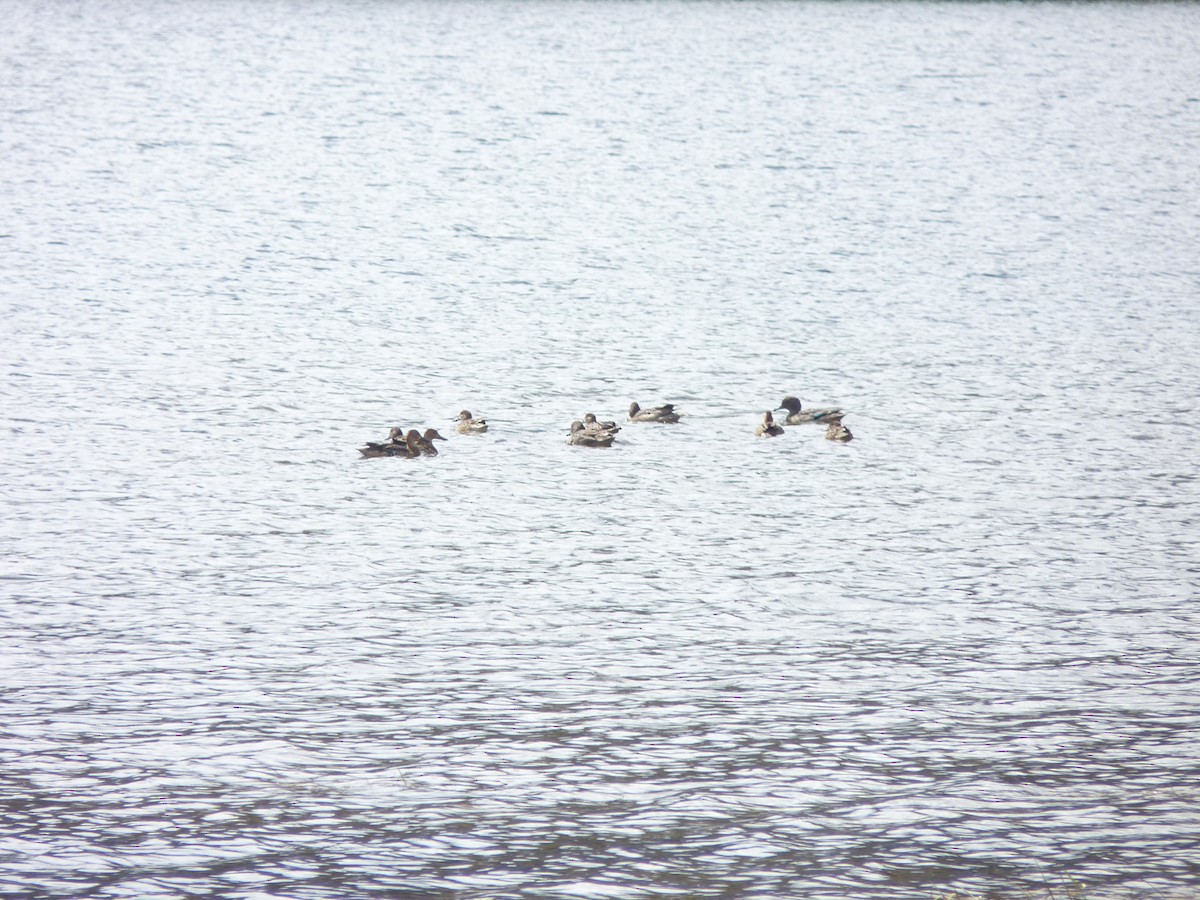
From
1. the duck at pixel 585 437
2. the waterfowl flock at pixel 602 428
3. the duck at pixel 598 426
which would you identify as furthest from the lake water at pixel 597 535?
the duck at pixel 598 426

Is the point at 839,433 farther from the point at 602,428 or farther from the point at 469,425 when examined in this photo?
the point at 469,425

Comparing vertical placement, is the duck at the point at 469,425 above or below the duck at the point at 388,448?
above

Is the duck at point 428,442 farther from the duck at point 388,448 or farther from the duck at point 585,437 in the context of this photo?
the duck at point 585,437

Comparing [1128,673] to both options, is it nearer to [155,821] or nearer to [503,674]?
[503,674]

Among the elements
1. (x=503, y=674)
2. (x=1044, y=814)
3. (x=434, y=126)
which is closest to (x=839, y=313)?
(x=503, y=674)

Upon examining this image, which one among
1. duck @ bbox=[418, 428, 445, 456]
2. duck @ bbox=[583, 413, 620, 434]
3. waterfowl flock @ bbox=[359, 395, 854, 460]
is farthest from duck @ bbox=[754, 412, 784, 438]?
duck @ bbox=[418, 428, 445, 456]

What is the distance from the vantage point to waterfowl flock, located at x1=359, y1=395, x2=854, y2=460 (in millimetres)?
25250

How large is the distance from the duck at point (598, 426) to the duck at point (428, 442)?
8.08 feet

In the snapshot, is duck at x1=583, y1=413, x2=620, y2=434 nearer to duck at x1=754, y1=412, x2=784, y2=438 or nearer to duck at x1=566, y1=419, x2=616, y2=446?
duck at x1=566, y1=419, x2=616, y2=446

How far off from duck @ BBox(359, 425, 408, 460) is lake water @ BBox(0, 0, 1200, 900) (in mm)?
250

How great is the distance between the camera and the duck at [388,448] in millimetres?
25047

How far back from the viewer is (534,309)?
37.3 m

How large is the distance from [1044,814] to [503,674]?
5.77 meters

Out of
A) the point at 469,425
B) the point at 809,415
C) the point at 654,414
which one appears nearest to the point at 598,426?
the point at 654,414
